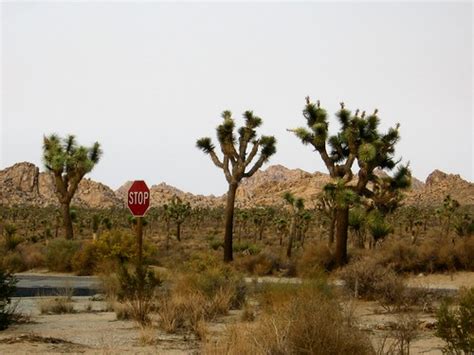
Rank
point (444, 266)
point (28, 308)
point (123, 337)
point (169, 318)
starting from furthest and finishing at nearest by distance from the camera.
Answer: point (444, 266), point (28, 308), point (169, 318), point (123, 337)

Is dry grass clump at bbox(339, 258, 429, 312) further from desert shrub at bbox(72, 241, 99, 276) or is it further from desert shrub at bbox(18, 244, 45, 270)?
desert shrub at bbox(18, 244, 45, 270)

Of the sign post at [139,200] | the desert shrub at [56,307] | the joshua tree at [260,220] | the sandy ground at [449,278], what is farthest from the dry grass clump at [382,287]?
the joshua tree at [260,220]

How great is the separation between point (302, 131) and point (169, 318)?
62.7 feet

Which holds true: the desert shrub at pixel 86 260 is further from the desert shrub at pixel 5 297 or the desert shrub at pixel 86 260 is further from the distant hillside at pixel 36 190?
the distant hillside at pixel 36 190

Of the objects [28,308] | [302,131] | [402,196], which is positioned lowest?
[28,308]

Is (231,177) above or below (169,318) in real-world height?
above

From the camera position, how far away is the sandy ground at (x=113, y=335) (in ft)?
33.9

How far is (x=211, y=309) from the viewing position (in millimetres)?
14586

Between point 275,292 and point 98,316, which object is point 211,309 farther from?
point 98,316

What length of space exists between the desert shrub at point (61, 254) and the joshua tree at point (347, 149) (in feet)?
48.2

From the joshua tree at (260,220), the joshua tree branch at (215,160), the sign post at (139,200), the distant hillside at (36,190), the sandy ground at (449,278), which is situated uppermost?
the distant hillside at (36,190)

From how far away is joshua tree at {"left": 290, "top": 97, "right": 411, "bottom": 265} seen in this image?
2977 centimetres

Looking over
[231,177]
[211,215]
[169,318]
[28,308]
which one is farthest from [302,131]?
[211,215]

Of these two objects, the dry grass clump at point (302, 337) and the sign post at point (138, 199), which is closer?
the dry grass clump at point (302, 337)
